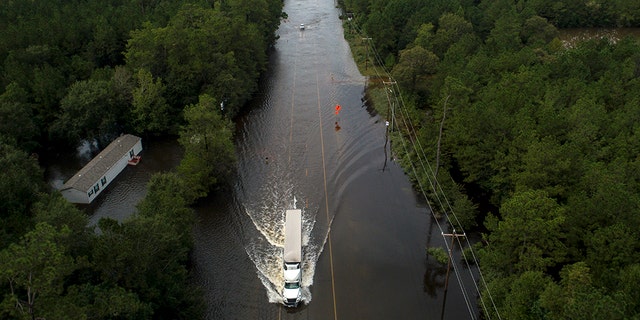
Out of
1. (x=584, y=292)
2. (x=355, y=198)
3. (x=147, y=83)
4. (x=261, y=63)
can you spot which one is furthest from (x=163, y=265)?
(x=261, y=63)

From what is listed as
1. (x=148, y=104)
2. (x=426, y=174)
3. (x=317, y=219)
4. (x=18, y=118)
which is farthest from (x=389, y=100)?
(x=18, y=118)

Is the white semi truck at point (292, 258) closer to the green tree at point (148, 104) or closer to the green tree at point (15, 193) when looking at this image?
the green tree at point (15, 193)

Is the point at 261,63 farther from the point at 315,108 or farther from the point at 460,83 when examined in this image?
the point at 460,83

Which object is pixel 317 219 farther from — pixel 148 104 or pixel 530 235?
pixel 148 104

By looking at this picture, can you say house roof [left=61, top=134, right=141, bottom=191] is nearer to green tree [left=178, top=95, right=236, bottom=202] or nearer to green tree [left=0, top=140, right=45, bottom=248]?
green tree [left=0, top=140, right=45, bottom=248]

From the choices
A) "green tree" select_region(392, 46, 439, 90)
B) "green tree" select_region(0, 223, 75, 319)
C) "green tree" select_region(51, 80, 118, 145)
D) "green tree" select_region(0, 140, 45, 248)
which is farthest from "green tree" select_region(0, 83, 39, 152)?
"green tree" select_region(392, 46, 439, 90)

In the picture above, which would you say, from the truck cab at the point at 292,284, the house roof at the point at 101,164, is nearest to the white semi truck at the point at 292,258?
the truck cab at the point at 292,284
